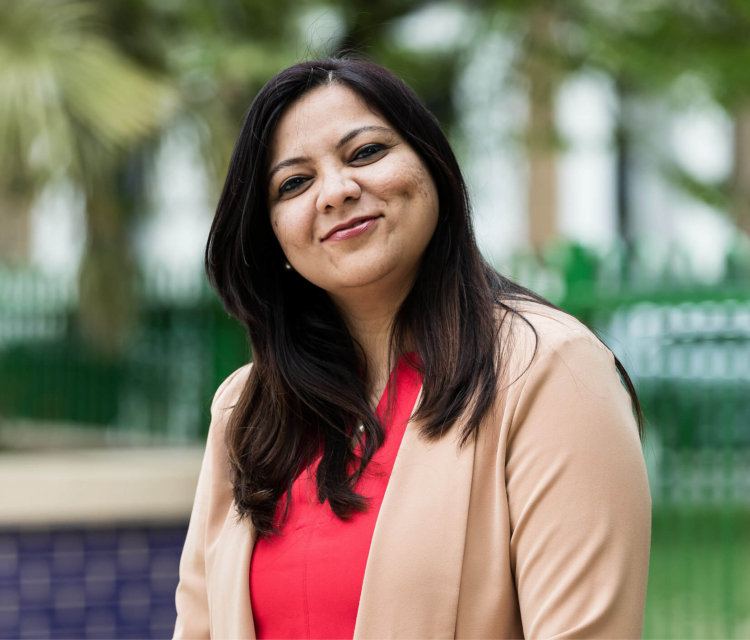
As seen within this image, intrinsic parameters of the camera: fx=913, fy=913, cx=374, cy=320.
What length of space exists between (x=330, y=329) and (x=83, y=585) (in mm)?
2413

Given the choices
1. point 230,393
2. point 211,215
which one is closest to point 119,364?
point 211,215

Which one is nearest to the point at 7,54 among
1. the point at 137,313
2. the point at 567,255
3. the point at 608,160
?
the point at 137,313

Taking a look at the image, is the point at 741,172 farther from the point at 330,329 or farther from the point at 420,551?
the point at 420,551

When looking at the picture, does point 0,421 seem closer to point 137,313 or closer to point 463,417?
point 137,313

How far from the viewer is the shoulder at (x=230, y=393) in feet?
7.11

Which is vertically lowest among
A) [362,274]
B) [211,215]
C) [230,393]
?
[230,393]

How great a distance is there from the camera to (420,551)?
1565 millimetres

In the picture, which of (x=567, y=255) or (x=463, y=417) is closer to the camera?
(x=463, y=417)

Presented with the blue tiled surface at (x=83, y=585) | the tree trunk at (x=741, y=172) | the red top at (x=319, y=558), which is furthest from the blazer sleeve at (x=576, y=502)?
the tree trunk at (x=741, y=172)

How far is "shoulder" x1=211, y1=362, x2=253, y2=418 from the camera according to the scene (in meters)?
2.17

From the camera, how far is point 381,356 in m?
1.98

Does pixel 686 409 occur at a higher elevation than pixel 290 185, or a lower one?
lower

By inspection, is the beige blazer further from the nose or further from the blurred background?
the blurred background

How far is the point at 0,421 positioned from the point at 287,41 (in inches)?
134
